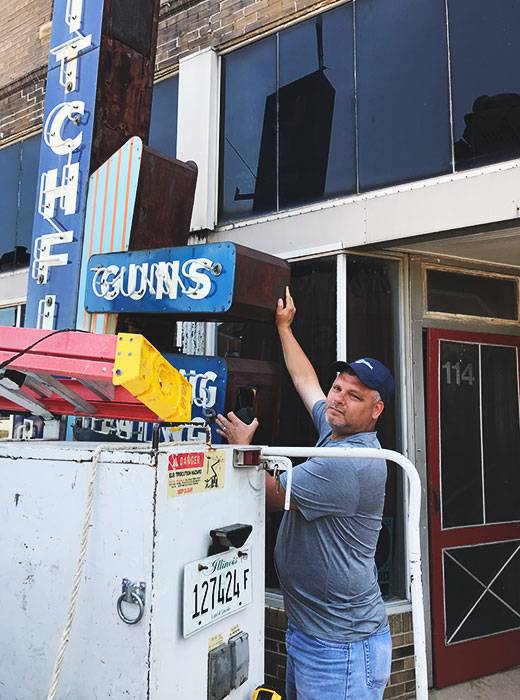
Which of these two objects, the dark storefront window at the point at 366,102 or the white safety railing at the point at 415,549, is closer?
the white safety railing at the point at 415,549

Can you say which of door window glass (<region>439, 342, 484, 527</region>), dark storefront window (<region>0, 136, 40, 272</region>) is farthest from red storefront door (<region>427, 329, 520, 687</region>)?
dark storefront window (<region>0, 136, 40, 272</region>)

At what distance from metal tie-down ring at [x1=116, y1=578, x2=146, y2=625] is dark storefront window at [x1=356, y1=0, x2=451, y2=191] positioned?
3.31m

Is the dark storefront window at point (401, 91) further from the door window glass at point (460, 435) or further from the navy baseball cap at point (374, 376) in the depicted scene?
the navy baseball cap at point (374, 376)

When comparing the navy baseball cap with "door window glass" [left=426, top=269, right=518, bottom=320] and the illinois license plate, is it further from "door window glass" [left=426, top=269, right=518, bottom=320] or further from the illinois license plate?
"door window glass" [left=426, top=269, right=518, bottom=320]

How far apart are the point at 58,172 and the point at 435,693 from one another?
4456 mm

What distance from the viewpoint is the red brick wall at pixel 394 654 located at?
4043 millimetres

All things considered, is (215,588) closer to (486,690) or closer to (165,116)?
(486,690)

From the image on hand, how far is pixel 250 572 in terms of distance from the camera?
90.3 inches

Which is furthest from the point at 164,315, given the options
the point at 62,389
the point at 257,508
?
the point at 257,508

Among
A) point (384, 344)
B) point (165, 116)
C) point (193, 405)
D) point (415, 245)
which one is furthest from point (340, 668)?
point (165, 116)

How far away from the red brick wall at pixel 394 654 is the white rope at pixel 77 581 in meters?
2.61

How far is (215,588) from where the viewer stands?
80.8 inches

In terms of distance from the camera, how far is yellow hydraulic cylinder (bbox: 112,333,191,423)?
80.7 inches

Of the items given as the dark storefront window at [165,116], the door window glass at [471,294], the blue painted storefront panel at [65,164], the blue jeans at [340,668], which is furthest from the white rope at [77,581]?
the dark storefront window at [165,116]
